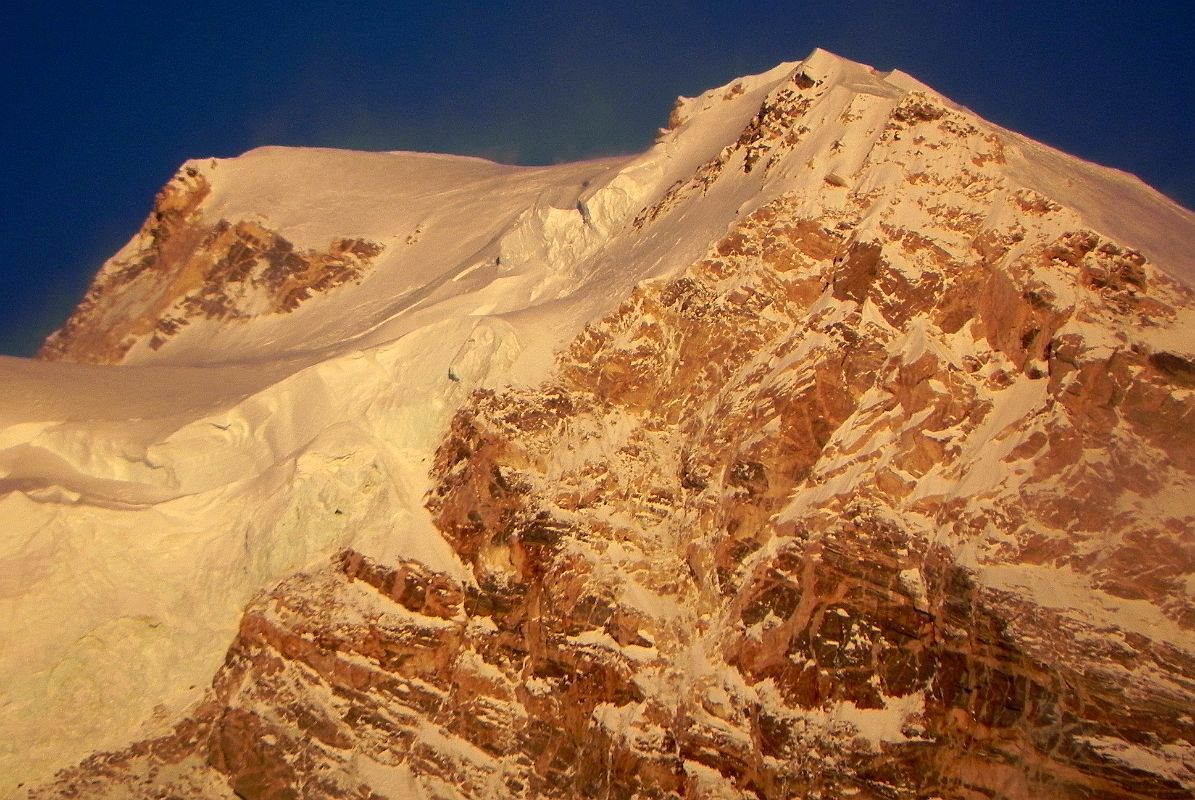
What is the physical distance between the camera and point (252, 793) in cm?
4488

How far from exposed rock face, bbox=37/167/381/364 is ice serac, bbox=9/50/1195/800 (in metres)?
15.7

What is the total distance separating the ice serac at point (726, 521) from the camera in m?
40.8

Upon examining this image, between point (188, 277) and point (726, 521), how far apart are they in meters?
39.7

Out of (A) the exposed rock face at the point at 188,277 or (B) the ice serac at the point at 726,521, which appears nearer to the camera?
(B) the ice serac at the point at 726,521

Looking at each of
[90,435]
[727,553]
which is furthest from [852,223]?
→ [90,435]

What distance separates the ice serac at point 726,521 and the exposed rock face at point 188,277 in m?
15.7

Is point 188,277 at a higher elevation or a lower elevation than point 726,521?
higher

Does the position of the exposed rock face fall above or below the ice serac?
above

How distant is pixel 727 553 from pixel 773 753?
682cm

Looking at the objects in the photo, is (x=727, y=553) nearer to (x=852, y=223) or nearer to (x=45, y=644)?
(x=852, y=223)

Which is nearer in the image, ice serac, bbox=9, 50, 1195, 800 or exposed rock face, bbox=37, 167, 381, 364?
ice serac, bbox=9, 50, 1195, 800

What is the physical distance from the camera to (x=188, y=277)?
73875 mm

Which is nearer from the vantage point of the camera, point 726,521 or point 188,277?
point 726,521

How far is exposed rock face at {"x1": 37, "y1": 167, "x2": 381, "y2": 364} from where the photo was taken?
7094 centimetres
